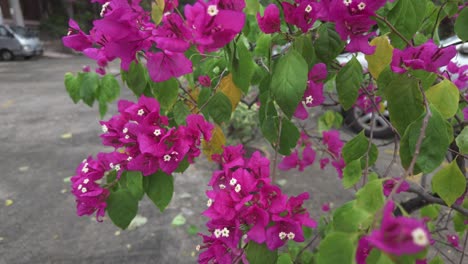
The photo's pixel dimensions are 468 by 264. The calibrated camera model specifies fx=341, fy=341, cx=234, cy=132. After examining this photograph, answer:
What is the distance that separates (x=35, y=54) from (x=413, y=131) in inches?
464

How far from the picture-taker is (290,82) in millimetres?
524

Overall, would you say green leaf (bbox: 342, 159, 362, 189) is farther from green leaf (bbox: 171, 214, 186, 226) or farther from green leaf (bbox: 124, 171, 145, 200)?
green leaf (bbox: 171, 214, 186, 226)

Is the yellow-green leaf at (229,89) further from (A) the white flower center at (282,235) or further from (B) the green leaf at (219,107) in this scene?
(A) the white flower center at (282,235)

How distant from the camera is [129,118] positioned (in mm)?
686

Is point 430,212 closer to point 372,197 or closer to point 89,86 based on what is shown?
point 372,197

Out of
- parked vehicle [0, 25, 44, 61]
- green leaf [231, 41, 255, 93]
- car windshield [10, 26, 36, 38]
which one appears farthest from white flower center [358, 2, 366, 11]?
car windshield [10, 26, 36, 38]

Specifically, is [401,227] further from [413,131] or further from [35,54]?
[35,54]

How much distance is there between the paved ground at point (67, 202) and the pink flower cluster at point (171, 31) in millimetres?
1695

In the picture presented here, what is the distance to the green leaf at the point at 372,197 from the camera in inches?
18.5

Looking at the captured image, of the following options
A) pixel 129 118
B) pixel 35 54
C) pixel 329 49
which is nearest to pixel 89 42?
pixel 129 118

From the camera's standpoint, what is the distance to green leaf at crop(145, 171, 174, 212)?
2.18 ft

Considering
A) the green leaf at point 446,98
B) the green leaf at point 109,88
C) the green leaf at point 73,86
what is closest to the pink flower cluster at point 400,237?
the green leaf at point 446,98

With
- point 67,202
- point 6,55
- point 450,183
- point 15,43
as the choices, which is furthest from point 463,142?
point 6,55

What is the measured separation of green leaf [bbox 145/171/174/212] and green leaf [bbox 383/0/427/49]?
1.69 ft
